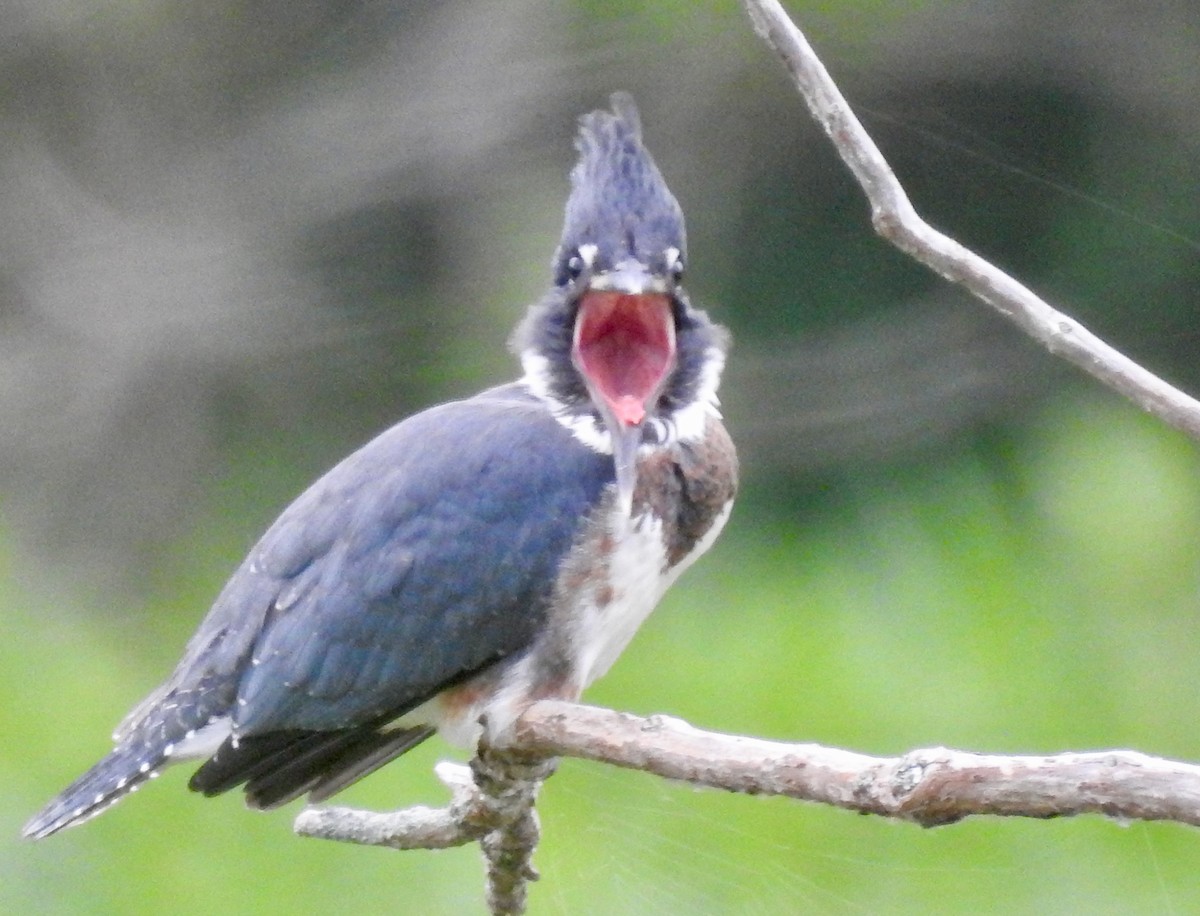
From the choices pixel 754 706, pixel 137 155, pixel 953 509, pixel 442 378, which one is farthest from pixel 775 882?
pixel 137 155

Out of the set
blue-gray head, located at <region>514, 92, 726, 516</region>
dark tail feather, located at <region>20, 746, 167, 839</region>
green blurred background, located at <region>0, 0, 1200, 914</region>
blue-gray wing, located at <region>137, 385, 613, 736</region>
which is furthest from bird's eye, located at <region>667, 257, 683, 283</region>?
green blurred background, located at <region>0, 0, 1200, 914</region>

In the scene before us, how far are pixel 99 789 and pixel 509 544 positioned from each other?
405mm

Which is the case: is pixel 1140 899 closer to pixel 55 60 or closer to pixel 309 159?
pixel 309 159

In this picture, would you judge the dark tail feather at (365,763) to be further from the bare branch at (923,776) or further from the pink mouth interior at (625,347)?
the bare branch at (923,776)

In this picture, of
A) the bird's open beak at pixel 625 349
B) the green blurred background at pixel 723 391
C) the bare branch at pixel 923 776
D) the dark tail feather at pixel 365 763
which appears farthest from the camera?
the green blurred background at pixel 723 391

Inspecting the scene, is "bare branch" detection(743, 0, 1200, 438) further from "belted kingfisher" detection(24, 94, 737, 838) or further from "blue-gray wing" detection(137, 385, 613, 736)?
"blue-gray wing" detection(137, 385, 613, 736)

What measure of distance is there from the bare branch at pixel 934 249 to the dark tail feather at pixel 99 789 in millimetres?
788

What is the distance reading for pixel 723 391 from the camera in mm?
3172

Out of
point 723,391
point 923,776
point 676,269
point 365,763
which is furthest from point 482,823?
point 723,391

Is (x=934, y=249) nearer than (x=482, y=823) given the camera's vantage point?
Yes

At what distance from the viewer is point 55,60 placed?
354cm

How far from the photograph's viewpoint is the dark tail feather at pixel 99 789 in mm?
1599

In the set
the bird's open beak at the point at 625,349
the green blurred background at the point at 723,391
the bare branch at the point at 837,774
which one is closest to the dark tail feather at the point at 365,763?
the bare branch at the point at 837,774

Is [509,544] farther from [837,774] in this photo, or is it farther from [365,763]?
[837,774]
